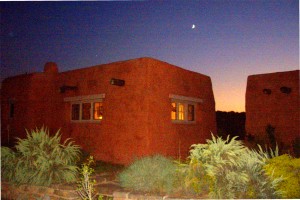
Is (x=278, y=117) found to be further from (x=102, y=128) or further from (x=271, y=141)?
(x=102, y=128)

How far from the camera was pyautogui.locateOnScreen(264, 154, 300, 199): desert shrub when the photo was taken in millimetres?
5246

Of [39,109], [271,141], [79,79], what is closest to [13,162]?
[79,79]

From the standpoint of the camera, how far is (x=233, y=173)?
517cm

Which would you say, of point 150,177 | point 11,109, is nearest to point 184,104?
point 150,177

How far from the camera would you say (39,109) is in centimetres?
1320

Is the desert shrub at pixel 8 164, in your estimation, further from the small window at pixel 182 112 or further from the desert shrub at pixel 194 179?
the small window at pixel 182 112

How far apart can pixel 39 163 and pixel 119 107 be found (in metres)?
3.93

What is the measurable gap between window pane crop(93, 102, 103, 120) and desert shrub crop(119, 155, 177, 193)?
16.3 ft

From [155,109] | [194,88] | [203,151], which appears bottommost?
[203,151]

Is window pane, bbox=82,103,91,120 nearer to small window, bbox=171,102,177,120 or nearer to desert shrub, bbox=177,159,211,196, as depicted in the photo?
small window, bbox=171,102,177,120

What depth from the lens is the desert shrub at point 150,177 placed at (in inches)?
222

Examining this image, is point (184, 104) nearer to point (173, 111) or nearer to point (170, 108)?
point (173, 111)

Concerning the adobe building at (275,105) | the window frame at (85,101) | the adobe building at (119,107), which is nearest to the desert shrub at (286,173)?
the adobe building at (119,107)

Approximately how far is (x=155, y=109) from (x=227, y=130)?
11.4 m
